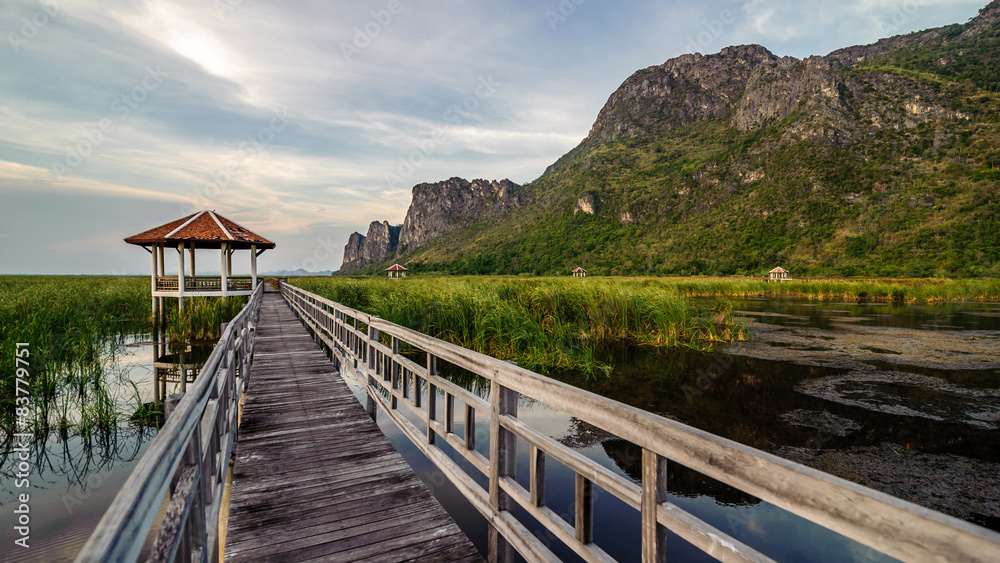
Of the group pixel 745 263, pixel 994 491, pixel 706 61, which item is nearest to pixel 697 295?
pixel 994 491

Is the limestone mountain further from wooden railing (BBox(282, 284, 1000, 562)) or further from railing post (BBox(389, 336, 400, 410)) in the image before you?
wooden railing (BBox(282, 284, 1000, 562))

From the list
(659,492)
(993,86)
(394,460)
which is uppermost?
(993,86)

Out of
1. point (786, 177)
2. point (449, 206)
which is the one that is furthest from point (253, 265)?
point (449, 206)

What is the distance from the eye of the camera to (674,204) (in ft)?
275

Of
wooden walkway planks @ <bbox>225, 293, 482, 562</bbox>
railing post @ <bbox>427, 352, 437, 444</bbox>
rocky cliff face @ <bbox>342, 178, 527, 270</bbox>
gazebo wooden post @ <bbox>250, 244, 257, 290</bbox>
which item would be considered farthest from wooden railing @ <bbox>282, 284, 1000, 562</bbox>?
rocky cliff face @ <bbox>342, 178, 527, 270</bbox>

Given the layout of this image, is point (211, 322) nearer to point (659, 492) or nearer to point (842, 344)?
point (659, 492)

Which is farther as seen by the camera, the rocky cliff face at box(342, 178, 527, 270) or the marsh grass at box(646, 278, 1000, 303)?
the rocky cliff face at box(342, 178, 527, 270)

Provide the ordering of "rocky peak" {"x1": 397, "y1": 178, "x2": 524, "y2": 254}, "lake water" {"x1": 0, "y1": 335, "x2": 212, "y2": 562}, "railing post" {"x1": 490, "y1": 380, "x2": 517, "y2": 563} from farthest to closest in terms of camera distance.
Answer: "rocky peak" {"x1": 397, "y1": 178, "x2": 524, "y2": 254} < "lake water" {"x1": 0, "y1": 335, "x2": 212, "y2": 562} < "railing post" {"x1": 490, "y1": 380, "x2": 517, "y2": 563}

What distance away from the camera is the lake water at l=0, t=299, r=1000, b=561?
155 inches

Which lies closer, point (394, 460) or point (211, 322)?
point (394, 460)

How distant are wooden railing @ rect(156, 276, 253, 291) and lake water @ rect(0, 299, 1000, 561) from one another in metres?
8.86

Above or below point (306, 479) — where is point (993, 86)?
above

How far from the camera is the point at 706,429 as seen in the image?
6.04m

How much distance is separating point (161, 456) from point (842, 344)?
14.8 meters
